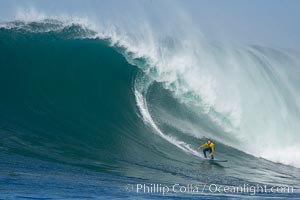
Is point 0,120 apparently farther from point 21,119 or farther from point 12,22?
point 12,22

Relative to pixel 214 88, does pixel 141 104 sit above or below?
below

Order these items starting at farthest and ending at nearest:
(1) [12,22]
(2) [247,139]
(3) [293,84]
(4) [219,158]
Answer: (3) [293,84], (1) [12,22], (2) [247,139], (4) [219,158]

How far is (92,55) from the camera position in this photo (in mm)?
17875

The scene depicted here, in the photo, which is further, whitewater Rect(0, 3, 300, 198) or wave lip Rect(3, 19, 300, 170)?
wave lip Rect(3, 19, 300, 170)

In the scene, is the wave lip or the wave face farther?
the wave lip

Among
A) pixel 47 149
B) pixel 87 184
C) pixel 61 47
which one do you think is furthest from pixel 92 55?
pixel 87 184

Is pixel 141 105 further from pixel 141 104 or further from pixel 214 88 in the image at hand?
pixel 214 88

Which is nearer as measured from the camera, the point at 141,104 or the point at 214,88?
the point at 141,104

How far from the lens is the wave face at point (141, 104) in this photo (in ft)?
39.4

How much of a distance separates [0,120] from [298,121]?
10.7m

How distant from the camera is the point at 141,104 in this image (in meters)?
16.0

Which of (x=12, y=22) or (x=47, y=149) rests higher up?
(x=12, y=22)

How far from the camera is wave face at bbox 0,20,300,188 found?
12008 millimetres

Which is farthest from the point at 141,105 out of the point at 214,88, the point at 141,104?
the point at 214,88
